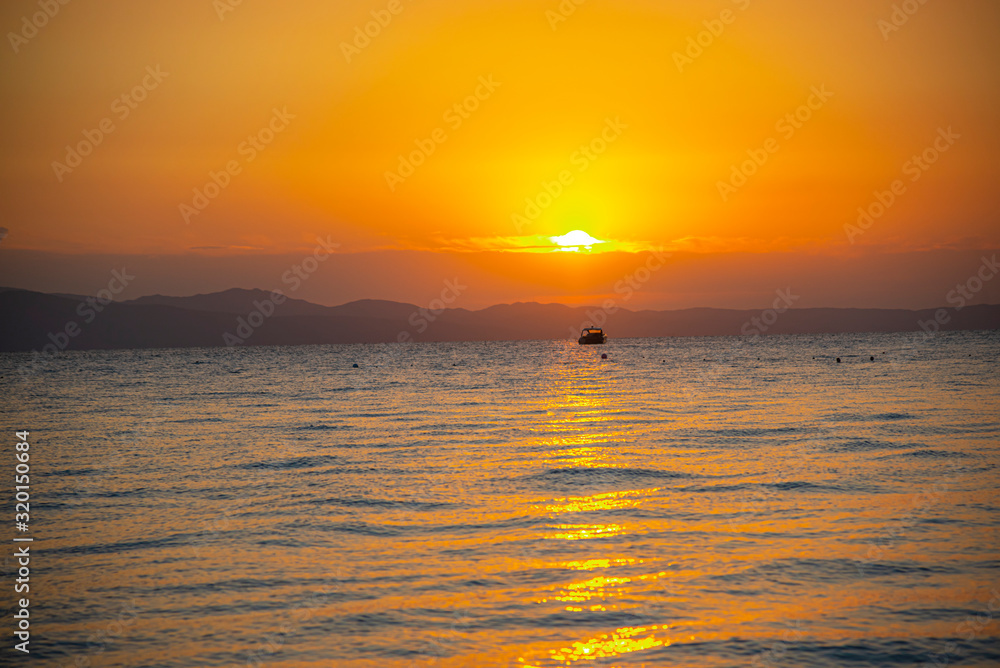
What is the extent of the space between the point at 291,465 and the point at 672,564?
51.8 feet

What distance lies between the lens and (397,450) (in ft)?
93.7

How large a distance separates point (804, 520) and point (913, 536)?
6.96ft

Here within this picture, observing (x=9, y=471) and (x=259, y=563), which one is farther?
(x=9, y=471)

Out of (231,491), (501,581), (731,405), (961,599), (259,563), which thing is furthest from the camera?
(731,405)

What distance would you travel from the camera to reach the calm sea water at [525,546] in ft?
33.7

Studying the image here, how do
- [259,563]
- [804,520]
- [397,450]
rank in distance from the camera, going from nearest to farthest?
[259,563], [804,520], [397,450]

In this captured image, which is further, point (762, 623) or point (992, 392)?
point (992, 392)

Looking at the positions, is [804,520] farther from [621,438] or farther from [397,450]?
[397,450]

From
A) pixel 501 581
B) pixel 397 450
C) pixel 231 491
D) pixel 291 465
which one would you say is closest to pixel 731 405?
pixel 397 450

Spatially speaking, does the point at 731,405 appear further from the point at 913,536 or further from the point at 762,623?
the point at 762,623

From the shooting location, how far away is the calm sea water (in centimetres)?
1027

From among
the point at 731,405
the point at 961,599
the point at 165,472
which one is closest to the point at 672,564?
the point at 961,599

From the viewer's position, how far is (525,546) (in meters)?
14.6

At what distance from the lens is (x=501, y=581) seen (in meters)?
12.5
